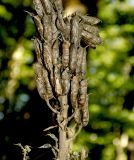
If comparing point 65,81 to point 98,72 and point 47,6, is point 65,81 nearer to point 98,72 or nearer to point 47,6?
point 47,6

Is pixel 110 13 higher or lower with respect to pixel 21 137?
higher

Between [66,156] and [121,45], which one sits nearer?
[66,156]

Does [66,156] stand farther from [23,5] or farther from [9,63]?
[23,5]

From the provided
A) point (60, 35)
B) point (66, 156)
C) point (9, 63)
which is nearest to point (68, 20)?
point (60, 35)

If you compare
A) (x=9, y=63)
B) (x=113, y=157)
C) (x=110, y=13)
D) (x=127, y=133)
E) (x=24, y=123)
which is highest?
(x=110, y=13)

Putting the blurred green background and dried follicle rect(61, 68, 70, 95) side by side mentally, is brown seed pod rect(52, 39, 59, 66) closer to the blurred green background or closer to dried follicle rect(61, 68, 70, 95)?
dried follicle rect(61, 68, 70, 95)

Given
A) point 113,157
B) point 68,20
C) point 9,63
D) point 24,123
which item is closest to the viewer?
point 68,20

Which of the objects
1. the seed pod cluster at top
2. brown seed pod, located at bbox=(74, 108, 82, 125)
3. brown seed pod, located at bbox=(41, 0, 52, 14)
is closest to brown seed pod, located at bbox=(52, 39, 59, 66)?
the seed pod cluster at top

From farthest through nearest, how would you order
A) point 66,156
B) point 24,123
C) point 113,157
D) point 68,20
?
point 113,157 < point 24,123 < point 68,20 < point 66,156

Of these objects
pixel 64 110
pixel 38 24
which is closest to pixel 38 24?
pixel 38 24
